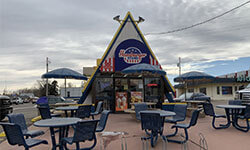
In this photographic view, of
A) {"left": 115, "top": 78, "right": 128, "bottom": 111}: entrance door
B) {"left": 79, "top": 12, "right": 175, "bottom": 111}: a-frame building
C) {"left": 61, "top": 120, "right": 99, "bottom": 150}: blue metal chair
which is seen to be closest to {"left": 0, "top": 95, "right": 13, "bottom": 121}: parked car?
{"left": 79, "top": 12, "right": 175, "bottom": 111}: a-frame building

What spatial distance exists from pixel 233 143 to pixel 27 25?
38.0ft

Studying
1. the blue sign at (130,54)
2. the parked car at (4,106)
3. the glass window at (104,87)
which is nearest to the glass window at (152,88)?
the blue sign at (130,54)

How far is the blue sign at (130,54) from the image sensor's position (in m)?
12.6

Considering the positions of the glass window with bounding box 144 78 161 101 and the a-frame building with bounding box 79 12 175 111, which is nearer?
the a-frame building with bounding box 79 12 175 111

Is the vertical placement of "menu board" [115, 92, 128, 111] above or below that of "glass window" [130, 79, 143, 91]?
below

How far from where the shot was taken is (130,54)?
12875 mm

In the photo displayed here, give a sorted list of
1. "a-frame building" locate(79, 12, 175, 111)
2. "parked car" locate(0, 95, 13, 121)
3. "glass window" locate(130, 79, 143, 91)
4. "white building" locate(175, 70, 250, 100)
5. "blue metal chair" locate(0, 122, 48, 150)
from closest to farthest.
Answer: "blue metal chair" locate(0, 122, 48, 150) → "parked car" locate(0, 95, 13, 121) → "a-frame building" locate(79, 12, 175, 111) → "glass window" locate(130, 79, 143, 91) → "white building" locate(175, 70, 250, 100)

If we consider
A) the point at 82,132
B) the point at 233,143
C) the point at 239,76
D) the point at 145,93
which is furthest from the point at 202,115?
the point at 239,76

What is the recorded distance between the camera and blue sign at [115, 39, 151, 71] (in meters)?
12.6

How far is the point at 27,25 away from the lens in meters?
12.0

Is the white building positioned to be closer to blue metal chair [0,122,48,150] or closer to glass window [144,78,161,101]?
glass window [144,78,161,101]

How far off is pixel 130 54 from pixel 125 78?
4.99ft

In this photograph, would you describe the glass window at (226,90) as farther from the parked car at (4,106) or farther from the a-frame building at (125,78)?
the parked car at (4,106)

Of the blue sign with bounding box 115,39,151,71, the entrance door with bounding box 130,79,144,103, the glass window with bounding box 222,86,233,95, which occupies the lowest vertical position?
the glass window with bounding box 222,86,233,95
